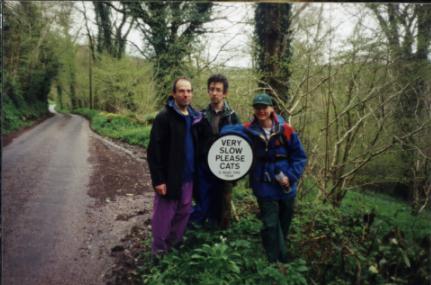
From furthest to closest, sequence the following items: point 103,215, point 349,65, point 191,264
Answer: point 349,65 < point 103,215 < point 191,264

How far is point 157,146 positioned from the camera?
2.28m

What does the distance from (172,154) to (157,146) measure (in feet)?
0.41

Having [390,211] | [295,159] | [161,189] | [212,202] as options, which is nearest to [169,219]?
[161,189]

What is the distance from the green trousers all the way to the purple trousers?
0.59m

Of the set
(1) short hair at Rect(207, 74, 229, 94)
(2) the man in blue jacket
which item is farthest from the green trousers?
(1) short hair at Rect(207, 74, 229, 94)

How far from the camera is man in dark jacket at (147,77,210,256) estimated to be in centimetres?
228

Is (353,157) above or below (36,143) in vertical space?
below

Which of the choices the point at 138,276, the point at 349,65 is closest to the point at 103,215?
the point at 138,276

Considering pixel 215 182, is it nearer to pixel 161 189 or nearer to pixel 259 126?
pixel 161 189

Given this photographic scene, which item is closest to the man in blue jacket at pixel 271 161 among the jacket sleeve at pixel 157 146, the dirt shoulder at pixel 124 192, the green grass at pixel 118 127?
the jacket sleeve at pixel 157 146

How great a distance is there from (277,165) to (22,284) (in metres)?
2.06

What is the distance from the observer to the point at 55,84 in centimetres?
253

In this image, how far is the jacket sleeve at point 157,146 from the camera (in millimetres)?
2283

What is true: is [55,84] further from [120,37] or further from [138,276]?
[138,276]
